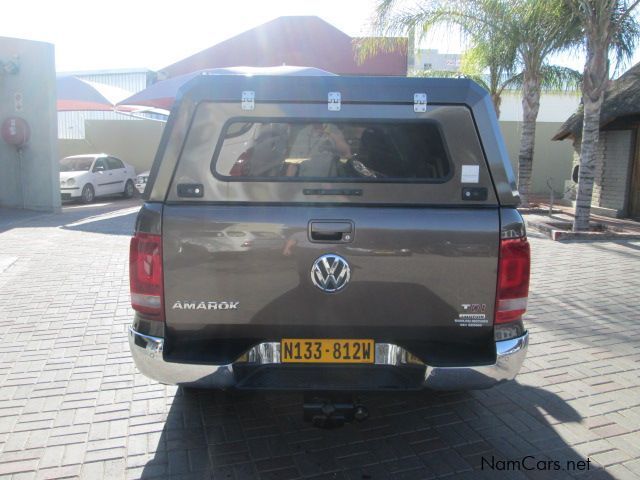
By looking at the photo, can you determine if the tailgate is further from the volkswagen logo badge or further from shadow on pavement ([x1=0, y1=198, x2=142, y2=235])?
shadow on pavement ([x1=0, y1=198, x2=142, y2=235])

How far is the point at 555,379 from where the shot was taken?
4.44 meters

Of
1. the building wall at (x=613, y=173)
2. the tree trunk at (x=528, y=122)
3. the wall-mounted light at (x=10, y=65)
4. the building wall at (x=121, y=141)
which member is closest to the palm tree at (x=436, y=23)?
the tree trunk at (x=528, y=122)

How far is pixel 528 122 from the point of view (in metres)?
14.0

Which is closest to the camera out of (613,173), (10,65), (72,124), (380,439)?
(380,439)

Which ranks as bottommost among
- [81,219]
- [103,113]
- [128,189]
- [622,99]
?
[81,219]

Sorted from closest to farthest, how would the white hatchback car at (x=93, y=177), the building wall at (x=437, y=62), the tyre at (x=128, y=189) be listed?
the white hatchback car at (x=93, y=177) < the tyre at (x=128, y=189) < the building wall at (x=437, y=62)

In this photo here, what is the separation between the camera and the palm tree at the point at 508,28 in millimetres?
11453

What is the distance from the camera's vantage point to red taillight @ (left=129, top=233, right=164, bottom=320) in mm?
3014

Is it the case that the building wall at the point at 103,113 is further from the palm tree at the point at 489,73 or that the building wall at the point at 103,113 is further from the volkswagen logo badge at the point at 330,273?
the volkswagen logo badge at the point at 330,273

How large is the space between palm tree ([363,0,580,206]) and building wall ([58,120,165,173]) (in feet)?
40.3

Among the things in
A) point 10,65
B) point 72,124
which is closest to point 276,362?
point 10,65

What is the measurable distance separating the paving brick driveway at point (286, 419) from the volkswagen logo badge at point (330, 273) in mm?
1047

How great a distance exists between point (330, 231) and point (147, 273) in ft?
3.19

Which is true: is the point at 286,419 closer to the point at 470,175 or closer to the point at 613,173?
the point at 470,175
